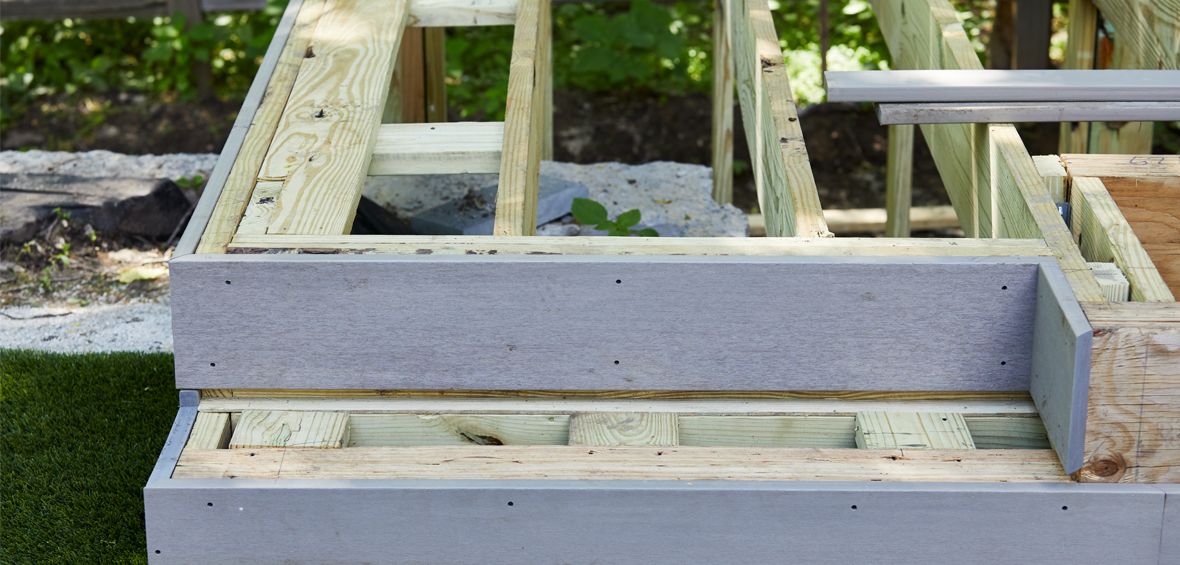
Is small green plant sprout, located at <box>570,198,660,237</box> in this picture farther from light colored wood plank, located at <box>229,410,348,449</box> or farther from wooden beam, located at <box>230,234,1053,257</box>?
light colored wood plank, located at <box>229,410,348,449</box>

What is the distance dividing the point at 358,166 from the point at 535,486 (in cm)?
93

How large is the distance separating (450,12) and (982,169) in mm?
1592

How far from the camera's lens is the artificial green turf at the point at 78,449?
2252 mm

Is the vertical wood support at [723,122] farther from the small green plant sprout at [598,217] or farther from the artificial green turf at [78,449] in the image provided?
the artificial green turf at [78,449]

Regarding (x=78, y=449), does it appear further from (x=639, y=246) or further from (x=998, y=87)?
(x=998, y=87)

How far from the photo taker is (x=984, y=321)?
1.87 metres

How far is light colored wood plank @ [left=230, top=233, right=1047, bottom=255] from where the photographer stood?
1894mm

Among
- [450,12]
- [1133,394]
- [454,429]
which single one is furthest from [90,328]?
[1133,394]

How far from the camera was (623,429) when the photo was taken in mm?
1912

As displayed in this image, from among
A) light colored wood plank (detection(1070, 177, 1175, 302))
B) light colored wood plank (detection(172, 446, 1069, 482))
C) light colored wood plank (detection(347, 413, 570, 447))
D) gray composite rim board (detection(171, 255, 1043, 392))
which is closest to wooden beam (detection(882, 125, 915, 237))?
light colored wood plank (detection(1070, 177, 1175, 302))

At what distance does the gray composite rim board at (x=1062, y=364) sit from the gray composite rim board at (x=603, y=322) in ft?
0.16

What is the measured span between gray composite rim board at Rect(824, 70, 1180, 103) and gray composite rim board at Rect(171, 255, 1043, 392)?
0.50 meters

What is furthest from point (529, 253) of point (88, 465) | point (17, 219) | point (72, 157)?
point (72, 157)

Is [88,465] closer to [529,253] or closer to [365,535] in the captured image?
[365,535]
